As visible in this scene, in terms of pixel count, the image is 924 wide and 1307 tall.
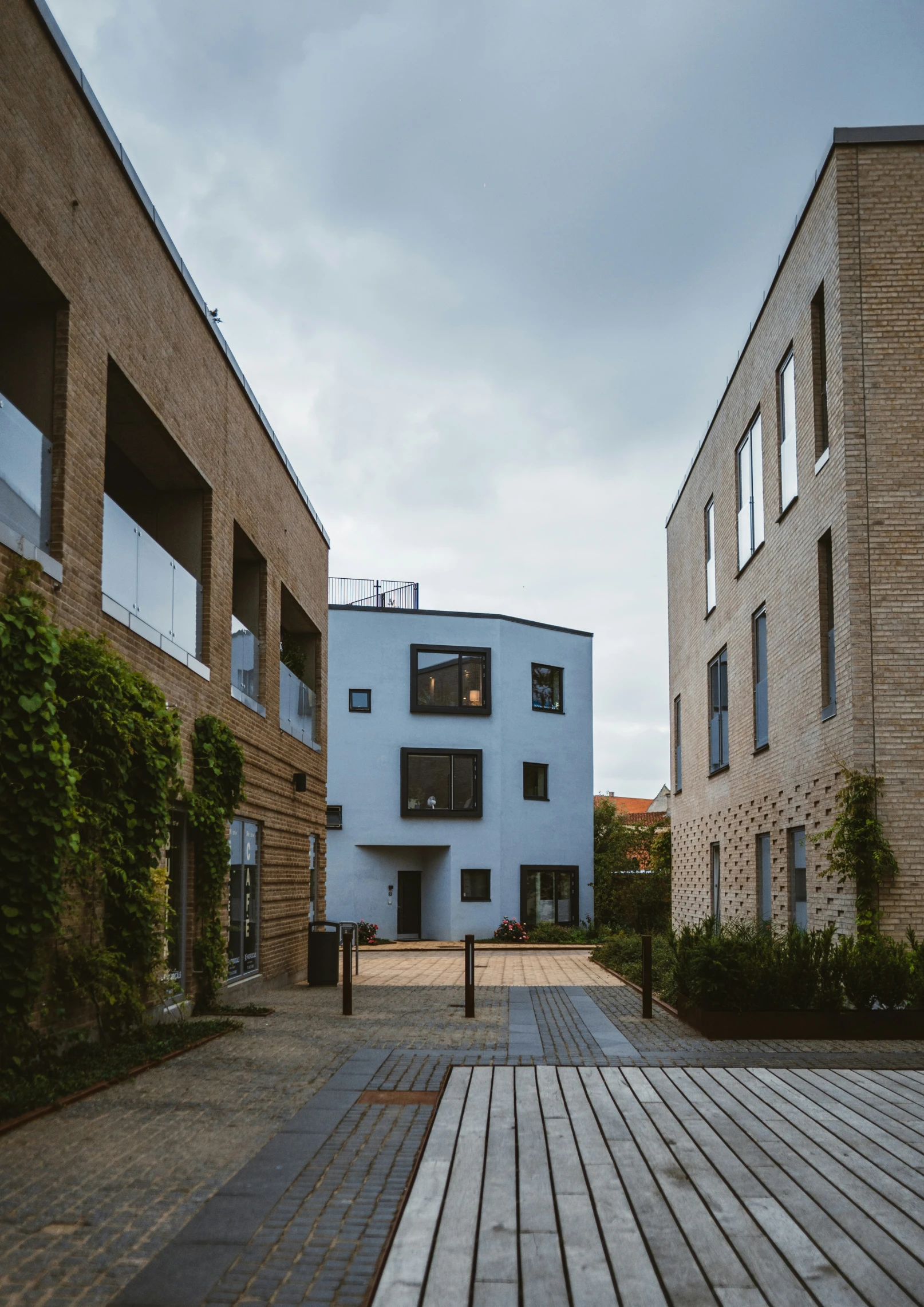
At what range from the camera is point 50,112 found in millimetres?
8859

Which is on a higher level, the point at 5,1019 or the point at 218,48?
the point at 218,48

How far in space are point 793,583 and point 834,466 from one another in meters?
2.48

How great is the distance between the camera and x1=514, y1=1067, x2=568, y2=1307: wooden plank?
4035 millimetres

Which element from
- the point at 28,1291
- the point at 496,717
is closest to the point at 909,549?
the point at 28,1291

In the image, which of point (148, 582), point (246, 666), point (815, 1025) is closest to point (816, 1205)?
point (815, 1025)

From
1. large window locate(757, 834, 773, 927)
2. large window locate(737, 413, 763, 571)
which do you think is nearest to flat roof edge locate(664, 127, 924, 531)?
large window locate(737, 413, 763, 571)

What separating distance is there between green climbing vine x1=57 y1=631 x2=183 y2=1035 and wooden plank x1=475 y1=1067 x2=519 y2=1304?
138 inches

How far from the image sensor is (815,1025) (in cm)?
1099

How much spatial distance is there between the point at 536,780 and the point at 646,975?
22552mm

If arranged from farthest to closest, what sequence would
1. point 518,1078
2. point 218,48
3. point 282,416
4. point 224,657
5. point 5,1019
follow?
point 282,416 → point 224,657 → point 218,48 → point 518,1078 → point 5,1019

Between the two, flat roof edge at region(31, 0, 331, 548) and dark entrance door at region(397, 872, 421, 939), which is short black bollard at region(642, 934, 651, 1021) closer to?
flat roof edge at region(31, 0, 331, 548)

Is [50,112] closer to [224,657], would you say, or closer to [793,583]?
[224,657]

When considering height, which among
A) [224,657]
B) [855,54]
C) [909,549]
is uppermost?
[855,54]

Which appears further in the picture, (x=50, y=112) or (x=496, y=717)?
(x=496, y=717)
